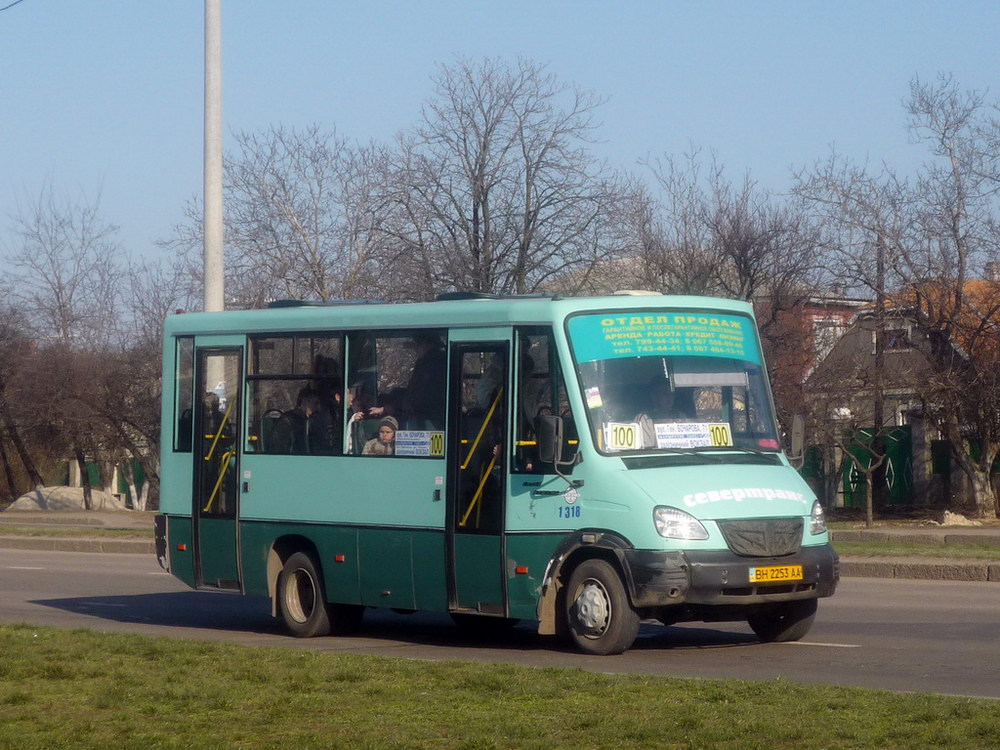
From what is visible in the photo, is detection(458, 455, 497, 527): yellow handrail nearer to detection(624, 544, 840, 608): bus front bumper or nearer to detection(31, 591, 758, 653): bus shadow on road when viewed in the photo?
detection(31, 591, 758, 653): bus shadow on road

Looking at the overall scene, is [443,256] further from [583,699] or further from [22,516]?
[583,699]

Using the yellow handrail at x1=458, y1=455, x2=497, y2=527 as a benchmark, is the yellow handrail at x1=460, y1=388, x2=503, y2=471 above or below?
above

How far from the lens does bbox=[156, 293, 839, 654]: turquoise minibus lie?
10.2 meters

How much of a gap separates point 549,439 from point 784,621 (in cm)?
236

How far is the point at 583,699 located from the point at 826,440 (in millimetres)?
23808

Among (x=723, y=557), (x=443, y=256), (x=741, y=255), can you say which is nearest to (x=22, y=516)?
(x=443, y=256)

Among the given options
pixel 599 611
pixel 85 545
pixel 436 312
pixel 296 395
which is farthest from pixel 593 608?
pixel 85 545

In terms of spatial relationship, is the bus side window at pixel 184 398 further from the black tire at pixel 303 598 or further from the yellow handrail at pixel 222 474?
the black tire at pixel 303 598

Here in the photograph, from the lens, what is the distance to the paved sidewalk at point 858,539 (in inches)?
683

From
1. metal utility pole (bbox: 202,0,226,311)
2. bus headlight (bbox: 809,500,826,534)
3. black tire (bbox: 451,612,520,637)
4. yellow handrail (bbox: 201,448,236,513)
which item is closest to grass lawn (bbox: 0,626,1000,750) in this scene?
bus headlight (bbox: 809,500,826,534)

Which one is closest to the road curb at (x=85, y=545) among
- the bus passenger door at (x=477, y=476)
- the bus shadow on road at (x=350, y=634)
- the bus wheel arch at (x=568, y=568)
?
the bus shadow on road at (x=350, y=634)

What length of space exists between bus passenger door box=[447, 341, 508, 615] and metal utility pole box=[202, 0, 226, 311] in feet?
28.7

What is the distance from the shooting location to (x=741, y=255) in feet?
103

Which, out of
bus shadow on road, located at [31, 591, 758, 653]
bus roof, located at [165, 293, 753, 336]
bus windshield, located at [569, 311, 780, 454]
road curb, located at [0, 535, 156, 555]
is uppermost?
bus roof, located at [165, 293, 753, 336]
